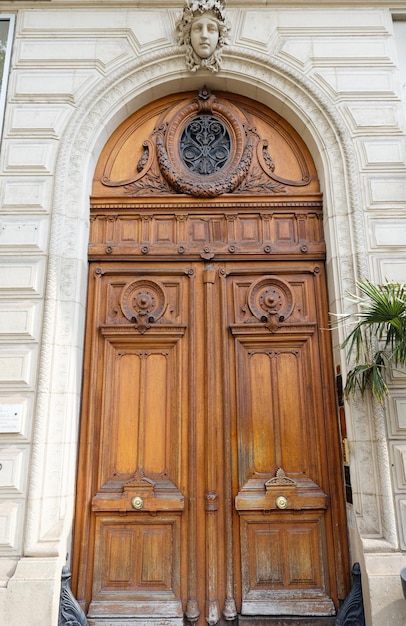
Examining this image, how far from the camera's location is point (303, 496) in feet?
14.5

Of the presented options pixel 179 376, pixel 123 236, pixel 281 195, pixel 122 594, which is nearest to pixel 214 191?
pixel 281 195

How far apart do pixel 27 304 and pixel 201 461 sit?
2325mm

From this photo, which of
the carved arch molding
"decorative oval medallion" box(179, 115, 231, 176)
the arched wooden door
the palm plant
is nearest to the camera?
Answer: the palm plant

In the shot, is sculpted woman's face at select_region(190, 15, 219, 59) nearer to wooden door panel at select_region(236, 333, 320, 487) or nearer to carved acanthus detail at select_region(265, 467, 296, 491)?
wooden door panel at select_region(236, 333, 320, 487)

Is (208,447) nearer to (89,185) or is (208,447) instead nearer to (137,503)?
(137,503)

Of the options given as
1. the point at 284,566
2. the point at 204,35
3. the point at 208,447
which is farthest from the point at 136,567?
the point at 204,35

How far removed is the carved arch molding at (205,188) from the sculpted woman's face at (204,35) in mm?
419

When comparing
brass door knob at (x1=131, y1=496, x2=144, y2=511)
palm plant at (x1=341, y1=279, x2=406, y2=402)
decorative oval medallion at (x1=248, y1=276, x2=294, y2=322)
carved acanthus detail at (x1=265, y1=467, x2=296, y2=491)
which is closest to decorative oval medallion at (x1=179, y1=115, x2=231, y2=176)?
decorative oval medallion at (x1=248, y1=276, x2=294, y2=322)

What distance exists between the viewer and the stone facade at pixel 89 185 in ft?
13.4

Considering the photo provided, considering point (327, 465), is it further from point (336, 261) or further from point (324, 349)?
point (336, 261)

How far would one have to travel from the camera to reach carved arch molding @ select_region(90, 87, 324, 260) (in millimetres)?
5078

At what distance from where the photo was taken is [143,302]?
191 inches

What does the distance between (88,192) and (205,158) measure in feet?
4.56

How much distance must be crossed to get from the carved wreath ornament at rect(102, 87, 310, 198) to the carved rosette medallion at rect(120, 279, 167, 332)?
1071mm
